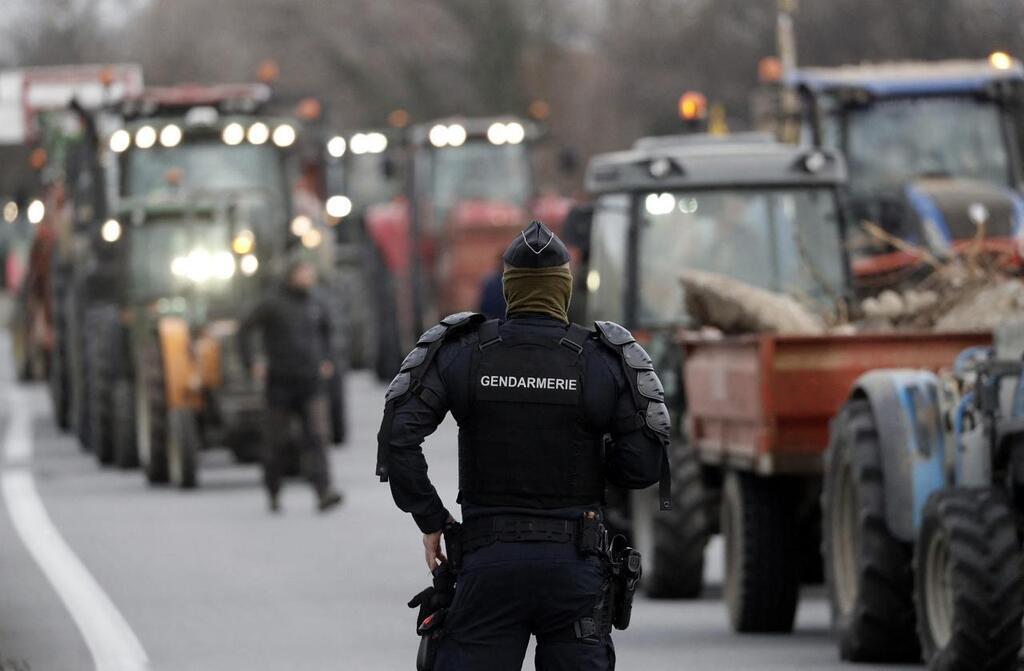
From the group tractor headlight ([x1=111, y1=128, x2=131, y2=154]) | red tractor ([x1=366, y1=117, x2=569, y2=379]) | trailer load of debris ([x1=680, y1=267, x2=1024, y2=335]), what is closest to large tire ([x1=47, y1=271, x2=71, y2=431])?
red tractor ([x1=366, y1=117, x2=569, y2=379])

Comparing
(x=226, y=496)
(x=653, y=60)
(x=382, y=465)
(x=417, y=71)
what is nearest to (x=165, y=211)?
(x=226, y=496)

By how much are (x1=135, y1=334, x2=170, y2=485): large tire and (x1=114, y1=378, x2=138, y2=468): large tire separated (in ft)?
2.52

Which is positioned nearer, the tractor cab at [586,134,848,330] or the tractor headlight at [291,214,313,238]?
the tractor cab at [586,134,848,330]

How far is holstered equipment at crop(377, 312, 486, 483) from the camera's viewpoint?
316 inches

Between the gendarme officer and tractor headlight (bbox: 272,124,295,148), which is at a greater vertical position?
tractor headlight (bbox: 272,124,295,148)

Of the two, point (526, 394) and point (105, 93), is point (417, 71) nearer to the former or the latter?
point (105, 93)

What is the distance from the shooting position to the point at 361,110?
8088 cm

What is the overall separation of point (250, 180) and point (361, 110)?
5332 centimetres

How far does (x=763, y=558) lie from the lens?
13.9 metres

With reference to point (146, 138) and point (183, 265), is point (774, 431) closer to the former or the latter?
point (183, 265)

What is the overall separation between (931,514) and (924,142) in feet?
46.4

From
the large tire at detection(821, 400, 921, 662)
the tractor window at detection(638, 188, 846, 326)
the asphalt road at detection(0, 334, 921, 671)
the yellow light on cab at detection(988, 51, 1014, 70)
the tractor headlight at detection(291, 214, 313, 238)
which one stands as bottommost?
the asphalt road at detection(0, 334, 921, 671)

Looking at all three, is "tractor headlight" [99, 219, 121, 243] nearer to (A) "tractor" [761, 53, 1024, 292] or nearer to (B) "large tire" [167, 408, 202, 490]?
(B) "large tire" [167, 408, 202, 490]

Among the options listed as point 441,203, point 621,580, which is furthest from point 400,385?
point 441,203
